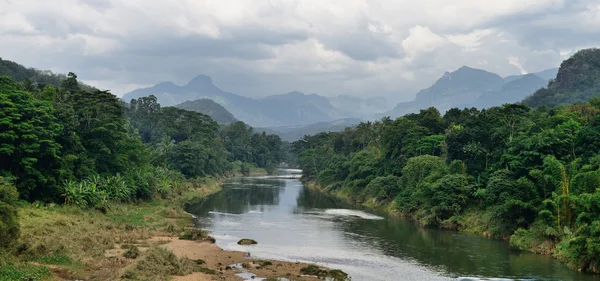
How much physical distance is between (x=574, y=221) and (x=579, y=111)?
19.1 meters

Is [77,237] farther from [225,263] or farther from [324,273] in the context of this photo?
[324,273]

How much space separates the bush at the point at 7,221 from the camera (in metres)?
24.6

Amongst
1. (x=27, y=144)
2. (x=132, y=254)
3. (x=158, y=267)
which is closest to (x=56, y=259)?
(x=132, y=254)

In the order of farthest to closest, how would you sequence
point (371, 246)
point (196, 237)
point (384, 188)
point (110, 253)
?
point (384, 188)
point (196, 237)
point (371, 246)
point (110, 253)

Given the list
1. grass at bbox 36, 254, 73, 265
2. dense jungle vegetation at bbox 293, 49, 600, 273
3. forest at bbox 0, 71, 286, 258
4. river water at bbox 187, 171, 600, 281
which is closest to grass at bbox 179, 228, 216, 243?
river water at bbox 187, 171, 600, 281

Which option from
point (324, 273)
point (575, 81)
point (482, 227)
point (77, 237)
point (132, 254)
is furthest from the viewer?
point (575, 81)

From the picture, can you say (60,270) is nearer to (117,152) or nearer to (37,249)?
(37,249)

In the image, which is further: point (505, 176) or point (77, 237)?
point (505, 176)

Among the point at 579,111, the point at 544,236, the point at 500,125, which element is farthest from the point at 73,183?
the point at 579,111

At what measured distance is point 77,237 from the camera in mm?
32375

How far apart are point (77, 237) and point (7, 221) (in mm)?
7736

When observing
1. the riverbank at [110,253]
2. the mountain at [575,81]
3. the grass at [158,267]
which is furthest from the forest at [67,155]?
the mountain at [575,81]

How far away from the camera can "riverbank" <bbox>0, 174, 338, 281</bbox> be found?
25.0m

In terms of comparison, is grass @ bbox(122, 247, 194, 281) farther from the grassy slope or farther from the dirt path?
the grassy slope
